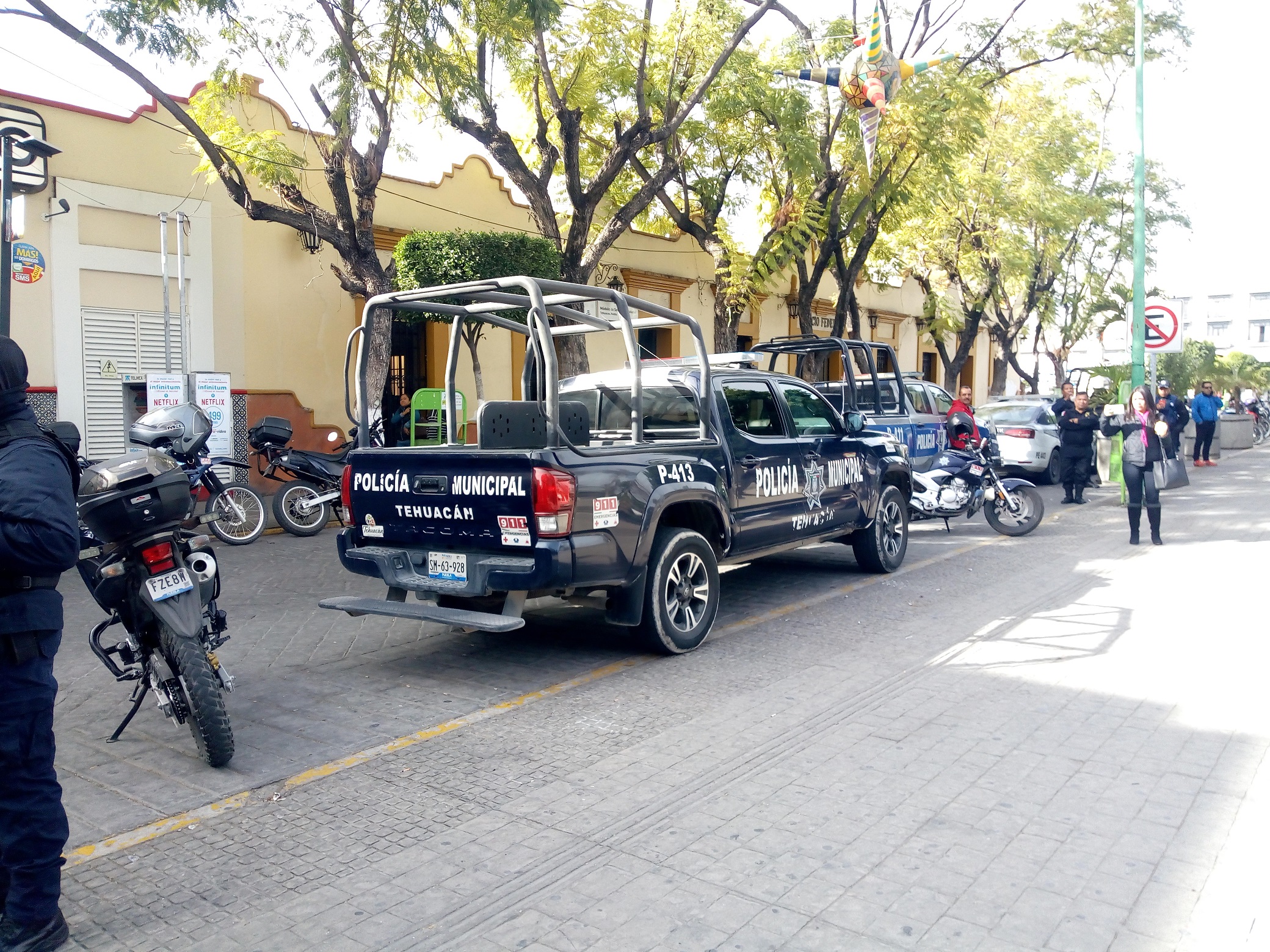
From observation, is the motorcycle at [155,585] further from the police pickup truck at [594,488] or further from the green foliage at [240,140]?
the green foliage at [240,140]

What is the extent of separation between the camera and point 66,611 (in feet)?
27.9

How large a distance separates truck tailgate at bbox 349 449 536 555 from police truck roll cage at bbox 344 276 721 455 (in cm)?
40

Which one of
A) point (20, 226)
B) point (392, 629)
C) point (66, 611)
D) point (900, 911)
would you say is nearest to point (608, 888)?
point (900, 911)

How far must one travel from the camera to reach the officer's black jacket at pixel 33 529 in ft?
10.2

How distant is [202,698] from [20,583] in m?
1.61

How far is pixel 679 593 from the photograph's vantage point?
6.86 metres

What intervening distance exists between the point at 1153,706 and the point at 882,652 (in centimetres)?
167

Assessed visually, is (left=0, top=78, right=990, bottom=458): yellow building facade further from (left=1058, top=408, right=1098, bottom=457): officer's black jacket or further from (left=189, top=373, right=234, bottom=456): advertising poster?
(left=1058, top=408, right=1098, bottom=457): officer's black jacket

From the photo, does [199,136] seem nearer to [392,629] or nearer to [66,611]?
[66,611]

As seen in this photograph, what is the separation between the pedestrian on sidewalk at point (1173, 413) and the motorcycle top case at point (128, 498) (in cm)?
1848

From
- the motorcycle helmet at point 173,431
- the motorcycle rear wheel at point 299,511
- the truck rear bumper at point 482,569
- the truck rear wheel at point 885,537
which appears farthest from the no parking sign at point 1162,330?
the motorcycle helmet at point 173,431

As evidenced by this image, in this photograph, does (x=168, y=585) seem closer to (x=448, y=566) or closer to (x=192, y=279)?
(x=448, y=566)

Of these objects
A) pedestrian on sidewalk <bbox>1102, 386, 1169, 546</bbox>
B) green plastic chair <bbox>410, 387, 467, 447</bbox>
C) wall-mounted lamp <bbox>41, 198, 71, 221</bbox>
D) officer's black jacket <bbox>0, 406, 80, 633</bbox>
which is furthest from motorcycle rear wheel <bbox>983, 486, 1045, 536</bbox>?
wall-mounted lamp <bbox>41, 198, 71, 221</bbox>

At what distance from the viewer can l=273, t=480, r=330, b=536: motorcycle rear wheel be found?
12.5 m
